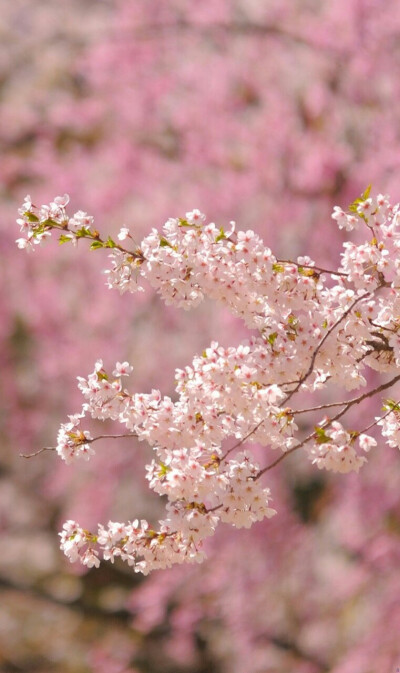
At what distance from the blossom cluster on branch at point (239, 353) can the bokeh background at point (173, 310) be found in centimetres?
160

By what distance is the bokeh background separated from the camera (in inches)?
115

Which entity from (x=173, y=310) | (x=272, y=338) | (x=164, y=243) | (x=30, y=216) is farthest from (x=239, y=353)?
(x=173, y=310)

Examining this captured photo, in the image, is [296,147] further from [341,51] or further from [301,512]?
[301,512]

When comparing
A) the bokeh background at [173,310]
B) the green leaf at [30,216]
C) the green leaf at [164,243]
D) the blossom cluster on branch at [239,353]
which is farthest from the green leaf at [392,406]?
the bokeh background at [173,310]

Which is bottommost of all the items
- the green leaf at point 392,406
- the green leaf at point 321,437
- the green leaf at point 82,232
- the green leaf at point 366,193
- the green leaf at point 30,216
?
the green leaf at point 321,437

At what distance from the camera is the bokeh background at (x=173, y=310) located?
291 centimetres

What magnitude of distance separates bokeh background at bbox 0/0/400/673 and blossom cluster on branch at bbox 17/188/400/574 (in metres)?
1.60

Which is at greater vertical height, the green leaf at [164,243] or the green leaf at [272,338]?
the green leaf at [164,243]

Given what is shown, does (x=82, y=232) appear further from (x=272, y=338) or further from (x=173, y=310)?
(x=173, y=310)

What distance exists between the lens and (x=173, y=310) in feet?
Result: 11.5

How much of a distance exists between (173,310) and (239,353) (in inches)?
95.9

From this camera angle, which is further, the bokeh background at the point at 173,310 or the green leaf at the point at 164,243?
the bokeh background at the point at 173,310

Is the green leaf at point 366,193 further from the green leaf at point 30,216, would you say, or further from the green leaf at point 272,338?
the green leaf at point 30,216

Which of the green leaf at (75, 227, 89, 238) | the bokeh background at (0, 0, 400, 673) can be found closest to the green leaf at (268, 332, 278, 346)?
the green leaf at (75, 227, 89, 238)
